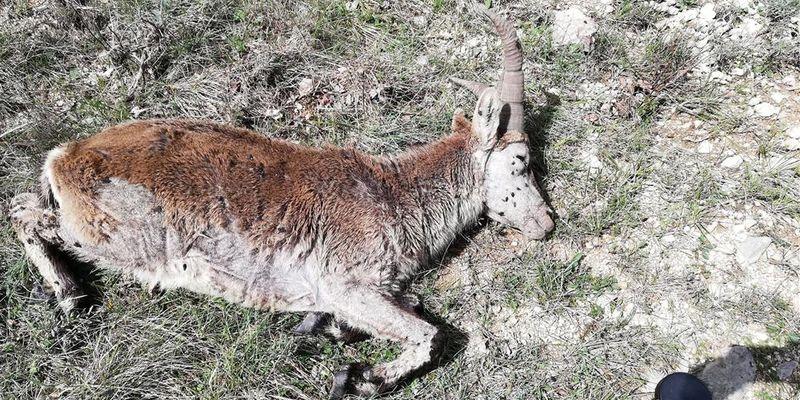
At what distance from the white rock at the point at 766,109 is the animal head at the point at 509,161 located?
216cm

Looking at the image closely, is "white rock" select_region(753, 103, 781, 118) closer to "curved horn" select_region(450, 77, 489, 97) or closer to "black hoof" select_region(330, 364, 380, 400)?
"curved horn" select_region(450, 77, 489, 97)

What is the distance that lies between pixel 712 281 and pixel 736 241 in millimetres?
417

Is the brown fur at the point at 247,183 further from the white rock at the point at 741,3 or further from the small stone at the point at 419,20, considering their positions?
the white rock at the point at 741,3

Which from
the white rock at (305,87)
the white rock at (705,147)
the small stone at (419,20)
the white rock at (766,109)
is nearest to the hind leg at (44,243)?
the white rock at (305,87)

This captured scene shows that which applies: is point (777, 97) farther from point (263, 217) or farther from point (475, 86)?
point (263, 217)

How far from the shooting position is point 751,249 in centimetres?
491

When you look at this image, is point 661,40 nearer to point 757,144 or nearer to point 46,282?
point 757,144

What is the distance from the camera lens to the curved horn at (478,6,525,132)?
15.6 ft

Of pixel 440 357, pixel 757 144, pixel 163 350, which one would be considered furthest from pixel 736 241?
pixel 163 350

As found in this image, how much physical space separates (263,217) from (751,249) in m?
3.69

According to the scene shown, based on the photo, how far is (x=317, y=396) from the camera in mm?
4504

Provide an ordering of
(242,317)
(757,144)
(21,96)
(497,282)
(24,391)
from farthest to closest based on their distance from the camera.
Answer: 1. (21,96)
2. (757,144)
3. (497,282)
4. (242,317)
5. (24,391)

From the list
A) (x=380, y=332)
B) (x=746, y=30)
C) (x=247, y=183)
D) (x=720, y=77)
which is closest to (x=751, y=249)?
(x=720, y=77)

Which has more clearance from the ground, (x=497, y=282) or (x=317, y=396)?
(x=317, y=396)
